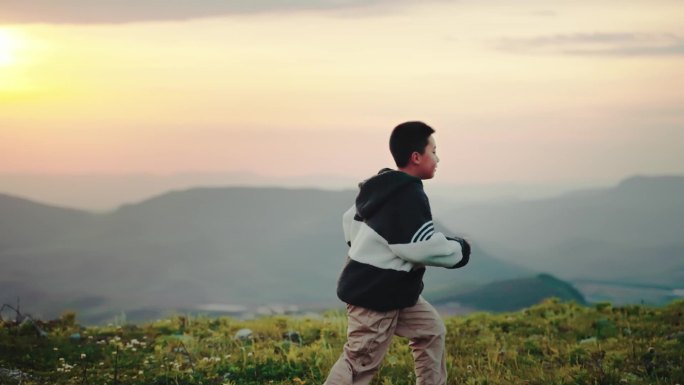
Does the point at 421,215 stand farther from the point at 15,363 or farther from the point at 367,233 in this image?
the point at 15,363

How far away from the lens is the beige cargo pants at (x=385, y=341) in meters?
6.77

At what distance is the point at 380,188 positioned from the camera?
6.76m

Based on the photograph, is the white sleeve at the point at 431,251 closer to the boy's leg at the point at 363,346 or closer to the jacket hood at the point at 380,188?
the jacket hood at the point at 380,188

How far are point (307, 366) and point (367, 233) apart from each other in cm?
266

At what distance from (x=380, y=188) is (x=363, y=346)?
121 cm

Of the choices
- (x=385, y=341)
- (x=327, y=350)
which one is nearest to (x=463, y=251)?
(x=385, y=341)

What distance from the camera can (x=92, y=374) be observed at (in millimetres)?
9266

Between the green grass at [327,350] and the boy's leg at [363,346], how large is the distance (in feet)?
4.67

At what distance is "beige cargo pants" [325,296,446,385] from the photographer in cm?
677

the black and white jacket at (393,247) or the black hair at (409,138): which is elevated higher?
the black hair at (409,138)

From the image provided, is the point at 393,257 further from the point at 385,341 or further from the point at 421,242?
the point at 385,341

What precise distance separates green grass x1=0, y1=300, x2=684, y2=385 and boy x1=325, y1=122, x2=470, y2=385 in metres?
1.46

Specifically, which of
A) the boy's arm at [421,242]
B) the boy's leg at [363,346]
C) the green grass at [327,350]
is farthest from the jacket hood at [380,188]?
the green grass at [327,350]

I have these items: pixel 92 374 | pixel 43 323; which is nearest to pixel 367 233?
pixel 92 374
